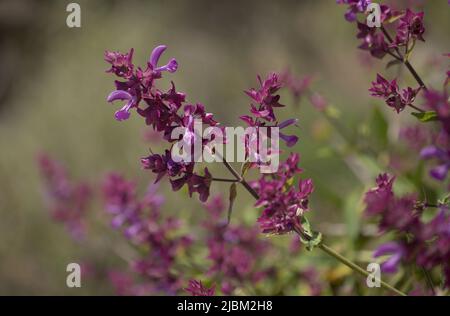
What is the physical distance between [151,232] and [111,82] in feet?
9.54

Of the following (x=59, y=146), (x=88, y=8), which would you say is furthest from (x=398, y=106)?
(x=88, y=8)

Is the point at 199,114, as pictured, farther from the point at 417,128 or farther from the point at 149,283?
the point at 417,128

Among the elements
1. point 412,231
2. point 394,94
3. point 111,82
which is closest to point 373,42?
point 394,94

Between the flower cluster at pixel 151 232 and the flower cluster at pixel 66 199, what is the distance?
599 mm

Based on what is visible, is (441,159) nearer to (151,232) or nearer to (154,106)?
(154,106)

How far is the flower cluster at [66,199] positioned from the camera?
7.70ft

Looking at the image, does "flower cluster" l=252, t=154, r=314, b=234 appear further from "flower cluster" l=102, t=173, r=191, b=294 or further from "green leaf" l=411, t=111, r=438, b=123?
"flower cluster" l=102, t=173, r=191, b=294

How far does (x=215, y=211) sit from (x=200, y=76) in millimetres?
2852

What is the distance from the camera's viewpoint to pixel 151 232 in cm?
169

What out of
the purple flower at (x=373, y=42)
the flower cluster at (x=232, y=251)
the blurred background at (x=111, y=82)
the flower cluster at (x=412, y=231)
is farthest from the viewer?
the blurred background at (x=111, y=82)

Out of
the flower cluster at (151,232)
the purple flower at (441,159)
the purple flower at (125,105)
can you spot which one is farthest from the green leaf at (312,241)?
the flower cluster at (151,232)

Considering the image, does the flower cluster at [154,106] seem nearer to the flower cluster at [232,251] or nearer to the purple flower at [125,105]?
the purple flower at [125,105]

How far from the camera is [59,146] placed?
4.09m

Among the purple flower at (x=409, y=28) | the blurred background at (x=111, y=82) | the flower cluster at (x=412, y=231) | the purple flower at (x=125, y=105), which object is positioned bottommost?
the flower cluster at (x=412, y=231)
